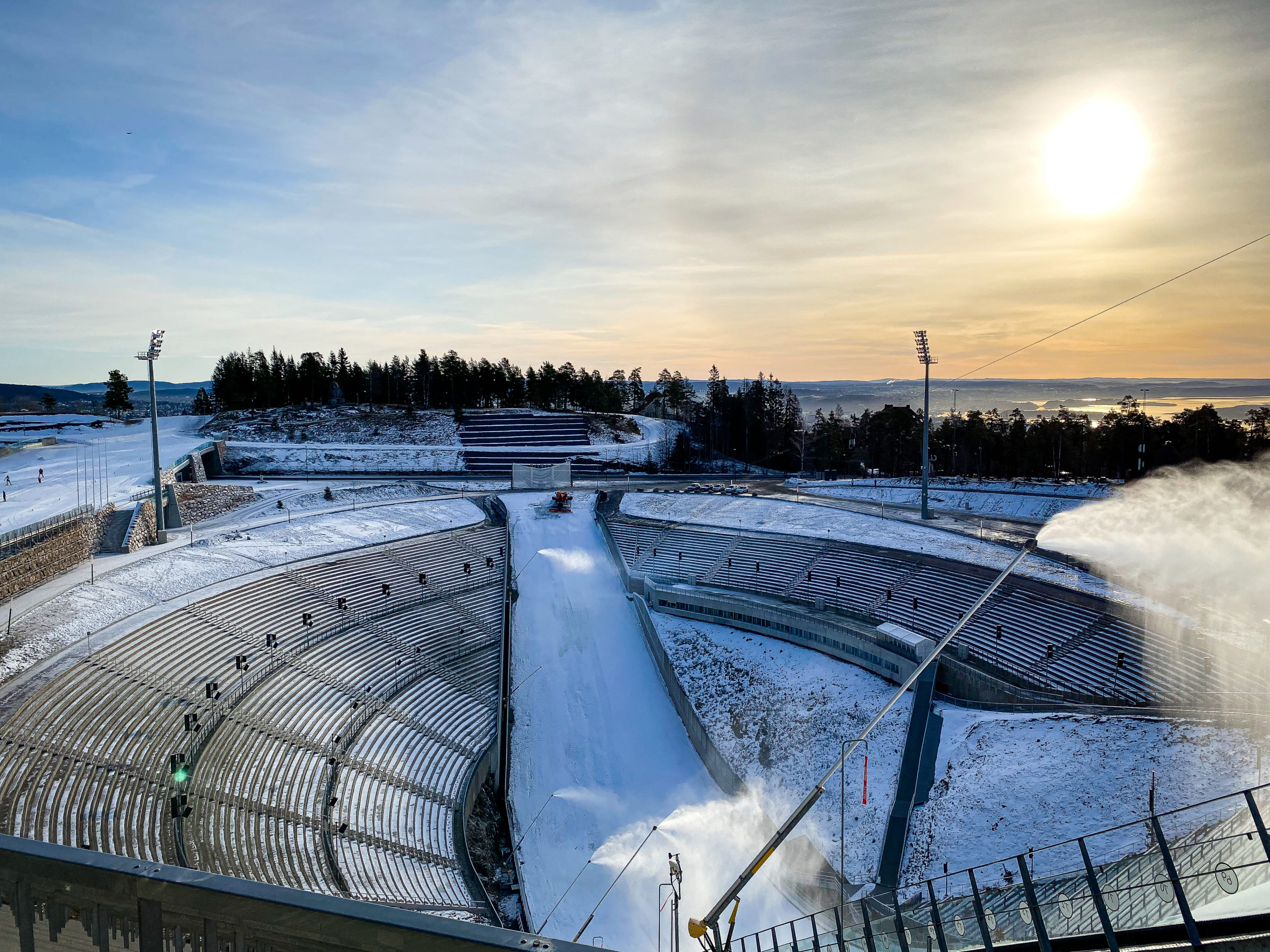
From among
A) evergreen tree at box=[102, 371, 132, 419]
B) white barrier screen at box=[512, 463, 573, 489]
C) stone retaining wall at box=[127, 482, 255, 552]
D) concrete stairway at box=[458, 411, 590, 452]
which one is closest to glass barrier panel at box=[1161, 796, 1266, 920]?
stone retaining wall at box=[127, 482, 255, 552]

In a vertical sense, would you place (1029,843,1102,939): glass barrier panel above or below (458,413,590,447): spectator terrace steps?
below

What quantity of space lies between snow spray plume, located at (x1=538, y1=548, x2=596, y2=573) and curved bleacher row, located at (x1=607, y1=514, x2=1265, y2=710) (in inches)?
82.9

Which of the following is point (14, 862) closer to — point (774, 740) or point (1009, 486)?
point (774, 740)

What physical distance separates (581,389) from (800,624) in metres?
74.8

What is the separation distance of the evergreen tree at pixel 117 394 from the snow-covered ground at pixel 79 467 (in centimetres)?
1686

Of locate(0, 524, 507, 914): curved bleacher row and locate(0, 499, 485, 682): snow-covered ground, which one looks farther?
locate(0, 499, 485, 682): snow-covered ground

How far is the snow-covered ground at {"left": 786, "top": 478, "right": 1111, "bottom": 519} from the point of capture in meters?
44.0

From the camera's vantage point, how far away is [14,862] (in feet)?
12.0

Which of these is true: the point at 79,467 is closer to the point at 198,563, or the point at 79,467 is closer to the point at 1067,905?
the point at 198,563

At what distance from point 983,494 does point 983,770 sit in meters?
32.6

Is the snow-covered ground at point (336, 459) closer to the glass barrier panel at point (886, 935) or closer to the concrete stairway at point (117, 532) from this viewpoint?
the concrete stairway at point (117, 532)

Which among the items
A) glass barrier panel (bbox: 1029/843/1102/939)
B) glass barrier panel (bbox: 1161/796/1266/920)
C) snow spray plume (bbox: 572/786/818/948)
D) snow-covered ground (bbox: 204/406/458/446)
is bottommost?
snow spray plume (bbox: 572/786/818/948)

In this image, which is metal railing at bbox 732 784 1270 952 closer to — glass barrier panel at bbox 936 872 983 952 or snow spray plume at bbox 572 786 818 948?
glass barrier panel at bbox 936 872 983 952

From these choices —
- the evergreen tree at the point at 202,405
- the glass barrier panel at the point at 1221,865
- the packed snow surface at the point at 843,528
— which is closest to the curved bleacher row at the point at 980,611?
the packed snow surface at the point at 843,528
